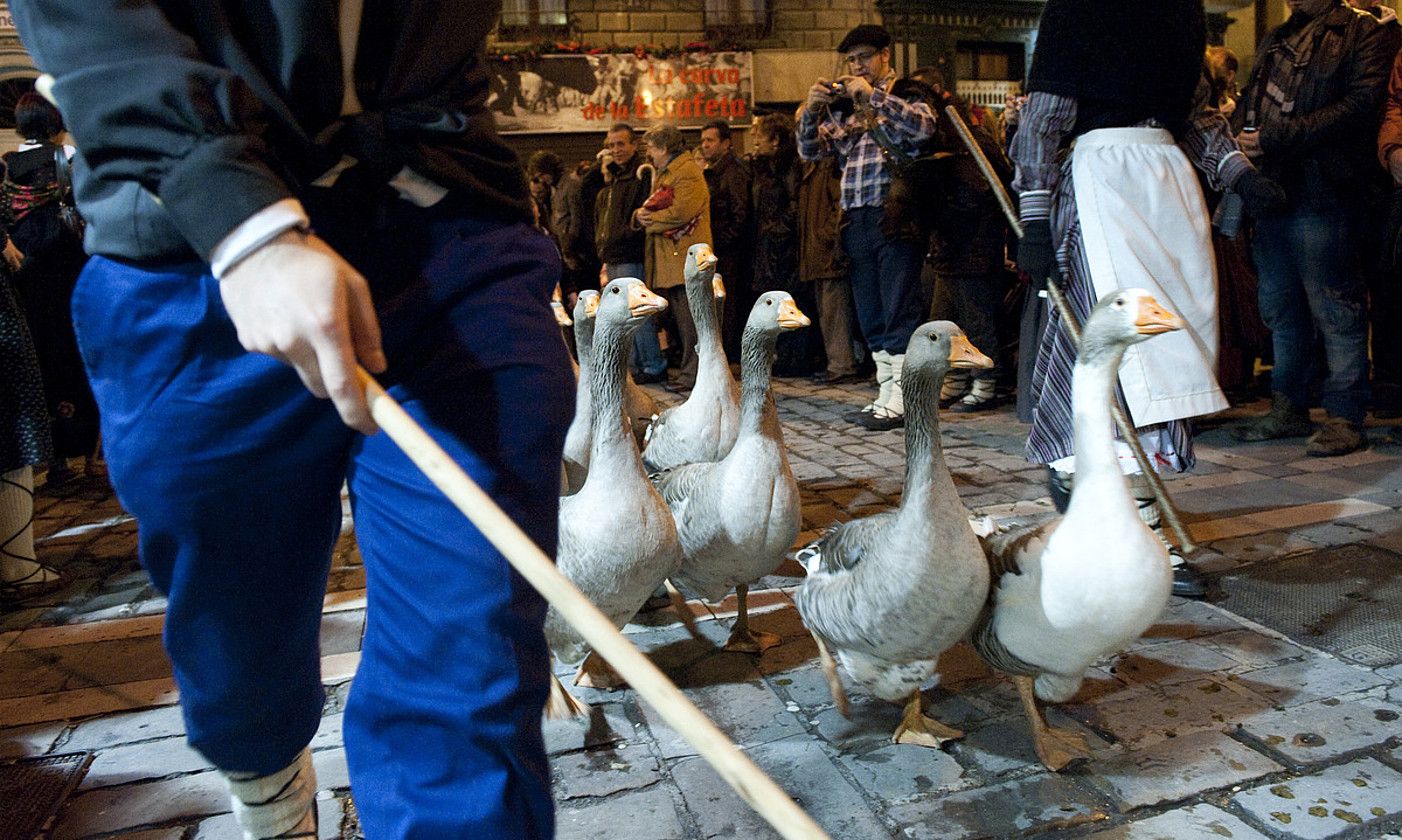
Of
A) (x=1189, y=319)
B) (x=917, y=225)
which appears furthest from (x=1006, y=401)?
(x=1189, y=319)

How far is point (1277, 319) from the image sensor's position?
6.16 metres

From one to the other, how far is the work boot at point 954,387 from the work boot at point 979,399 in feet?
0.24

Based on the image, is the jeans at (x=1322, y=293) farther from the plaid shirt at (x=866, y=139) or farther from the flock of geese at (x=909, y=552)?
the flock of geese at (x=909, y=552)

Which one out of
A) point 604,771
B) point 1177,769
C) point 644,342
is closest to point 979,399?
point 644,342

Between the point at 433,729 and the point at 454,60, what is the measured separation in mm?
936

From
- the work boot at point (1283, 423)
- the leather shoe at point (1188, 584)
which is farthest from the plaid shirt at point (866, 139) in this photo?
the leather shoe at point (1188, 584)

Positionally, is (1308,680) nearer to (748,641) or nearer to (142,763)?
(748,641)

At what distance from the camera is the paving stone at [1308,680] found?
3078 mm

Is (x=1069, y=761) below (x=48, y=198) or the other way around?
below

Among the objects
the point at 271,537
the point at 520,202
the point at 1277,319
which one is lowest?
the point at 1277,319

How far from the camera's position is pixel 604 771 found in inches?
113

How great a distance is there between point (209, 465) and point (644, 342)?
900 cm

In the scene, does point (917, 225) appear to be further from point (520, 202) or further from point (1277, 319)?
point (520, 202)

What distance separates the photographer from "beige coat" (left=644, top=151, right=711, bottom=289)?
9.20 metres
